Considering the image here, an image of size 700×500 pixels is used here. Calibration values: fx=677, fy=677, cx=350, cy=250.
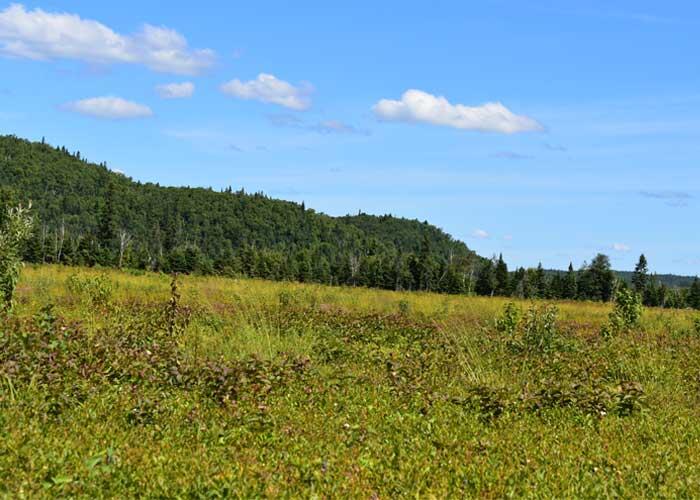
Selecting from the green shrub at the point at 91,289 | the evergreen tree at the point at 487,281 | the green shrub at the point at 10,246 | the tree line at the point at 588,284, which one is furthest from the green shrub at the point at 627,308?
the evergreen tree at the point at 487,281

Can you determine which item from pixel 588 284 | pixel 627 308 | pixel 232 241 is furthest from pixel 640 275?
pixel 232 241

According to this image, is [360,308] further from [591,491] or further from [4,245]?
[591,491]

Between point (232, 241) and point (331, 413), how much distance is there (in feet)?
561

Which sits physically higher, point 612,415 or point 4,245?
point 4,245

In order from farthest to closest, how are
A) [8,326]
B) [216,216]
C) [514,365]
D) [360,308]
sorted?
[216,216] < [360,308] < [514,365] < [8,326]

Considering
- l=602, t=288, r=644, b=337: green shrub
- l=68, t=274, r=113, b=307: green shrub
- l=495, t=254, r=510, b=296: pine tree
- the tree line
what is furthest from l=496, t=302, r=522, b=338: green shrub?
l=495, t=254, r=510, b=296: pine tree

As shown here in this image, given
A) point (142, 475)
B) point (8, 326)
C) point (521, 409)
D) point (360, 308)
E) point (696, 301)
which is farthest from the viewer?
point (696, 301)

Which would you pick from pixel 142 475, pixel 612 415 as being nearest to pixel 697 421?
pixel 612 415

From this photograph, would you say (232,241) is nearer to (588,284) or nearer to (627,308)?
(588,284)

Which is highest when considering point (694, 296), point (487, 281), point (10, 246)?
point (694, 296)

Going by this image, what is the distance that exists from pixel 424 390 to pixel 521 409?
1278mm

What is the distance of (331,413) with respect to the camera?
770 centimetres

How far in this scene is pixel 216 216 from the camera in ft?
604

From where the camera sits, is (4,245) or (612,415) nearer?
(612,415)
